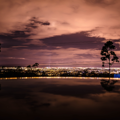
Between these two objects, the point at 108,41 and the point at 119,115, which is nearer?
the point at 119,115

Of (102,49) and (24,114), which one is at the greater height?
(102,49)

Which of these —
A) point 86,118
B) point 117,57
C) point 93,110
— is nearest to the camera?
point 86,118

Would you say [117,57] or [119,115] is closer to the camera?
[119,115]

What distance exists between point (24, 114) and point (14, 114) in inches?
18.7

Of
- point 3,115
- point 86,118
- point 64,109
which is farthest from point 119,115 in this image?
point 3,115

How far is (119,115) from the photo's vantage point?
5.21 m

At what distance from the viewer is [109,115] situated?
5227 millimetres

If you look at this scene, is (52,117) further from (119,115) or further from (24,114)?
(119,115)

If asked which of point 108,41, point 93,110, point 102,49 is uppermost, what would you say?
point 108,41

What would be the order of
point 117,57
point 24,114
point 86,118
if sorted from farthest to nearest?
point 117,57 < point 24,114 < point 86,118

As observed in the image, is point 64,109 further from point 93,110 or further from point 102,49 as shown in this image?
point 102,49

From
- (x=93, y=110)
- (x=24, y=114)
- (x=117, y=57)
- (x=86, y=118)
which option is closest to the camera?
(x=86, y=118)

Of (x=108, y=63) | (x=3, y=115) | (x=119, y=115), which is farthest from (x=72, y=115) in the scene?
(x=108, y=63)

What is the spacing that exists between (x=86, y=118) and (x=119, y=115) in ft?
5.26
